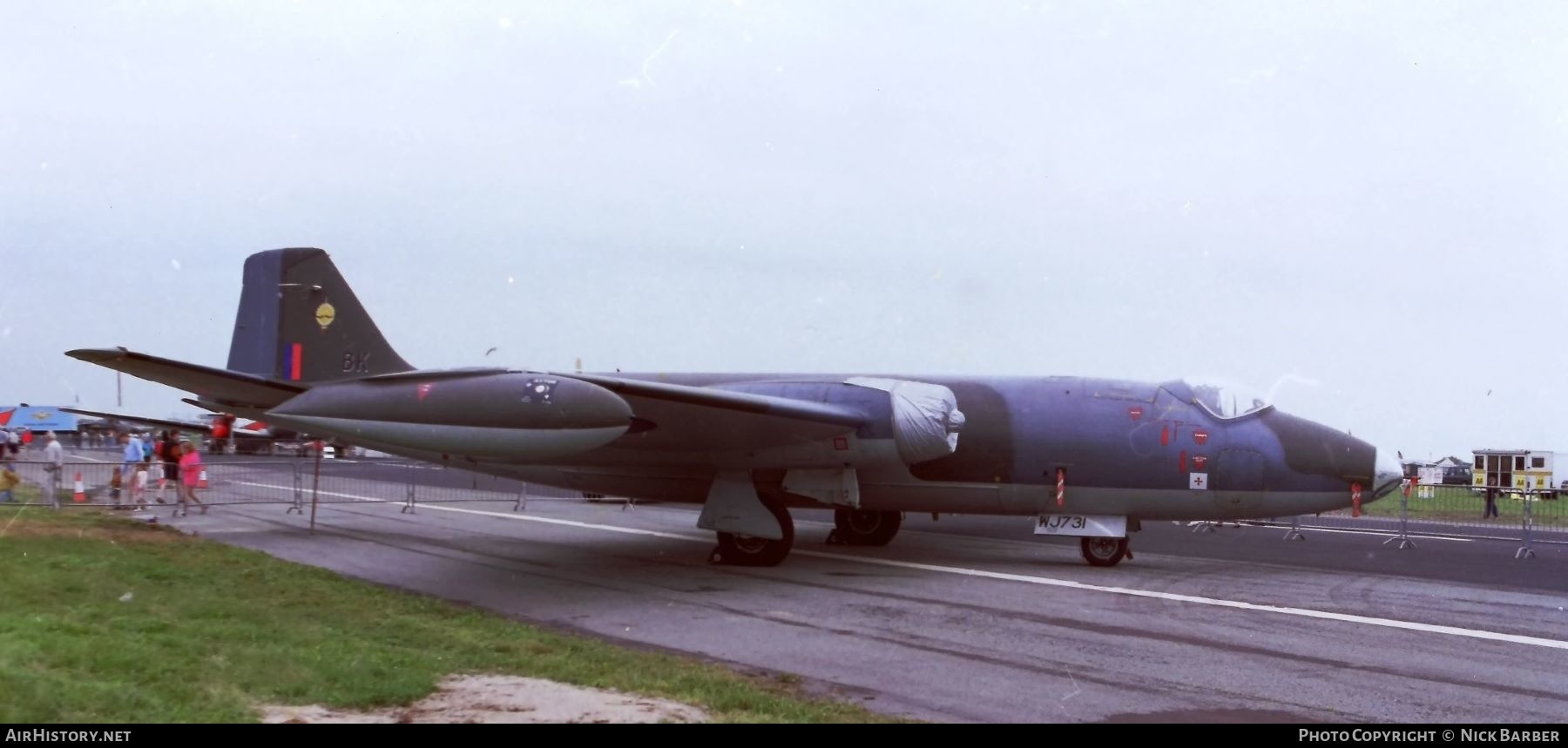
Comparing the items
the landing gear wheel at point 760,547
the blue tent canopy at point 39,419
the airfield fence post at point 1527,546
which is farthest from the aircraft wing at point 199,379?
the blue tent canopy at point 39,419

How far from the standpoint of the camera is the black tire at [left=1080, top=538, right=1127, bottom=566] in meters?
15.9

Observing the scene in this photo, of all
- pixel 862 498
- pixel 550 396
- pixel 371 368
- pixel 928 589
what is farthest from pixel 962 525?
pixel 550 396

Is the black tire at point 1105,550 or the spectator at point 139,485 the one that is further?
the spectator at point 139,485

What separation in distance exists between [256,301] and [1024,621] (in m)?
12.4

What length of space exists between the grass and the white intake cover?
5.71 m

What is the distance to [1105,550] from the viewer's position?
1591cm

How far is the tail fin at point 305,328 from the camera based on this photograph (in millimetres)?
17172

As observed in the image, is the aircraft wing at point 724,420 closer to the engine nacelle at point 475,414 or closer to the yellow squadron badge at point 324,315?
the engine nacelle at point 475,414

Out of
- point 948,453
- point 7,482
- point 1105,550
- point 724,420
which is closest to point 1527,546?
point 1105,550

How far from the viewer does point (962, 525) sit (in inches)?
935

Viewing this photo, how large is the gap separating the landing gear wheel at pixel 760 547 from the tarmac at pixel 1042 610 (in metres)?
0.32

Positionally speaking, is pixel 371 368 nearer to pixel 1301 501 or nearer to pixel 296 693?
pixel 296 693

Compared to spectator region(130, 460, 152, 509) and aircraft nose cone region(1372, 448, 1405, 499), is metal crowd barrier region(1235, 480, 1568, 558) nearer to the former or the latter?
aircraft nose cone region(1372, 448, 1405, 499)

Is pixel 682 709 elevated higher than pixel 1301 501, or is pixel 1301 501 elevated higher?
pixel 1301 501
